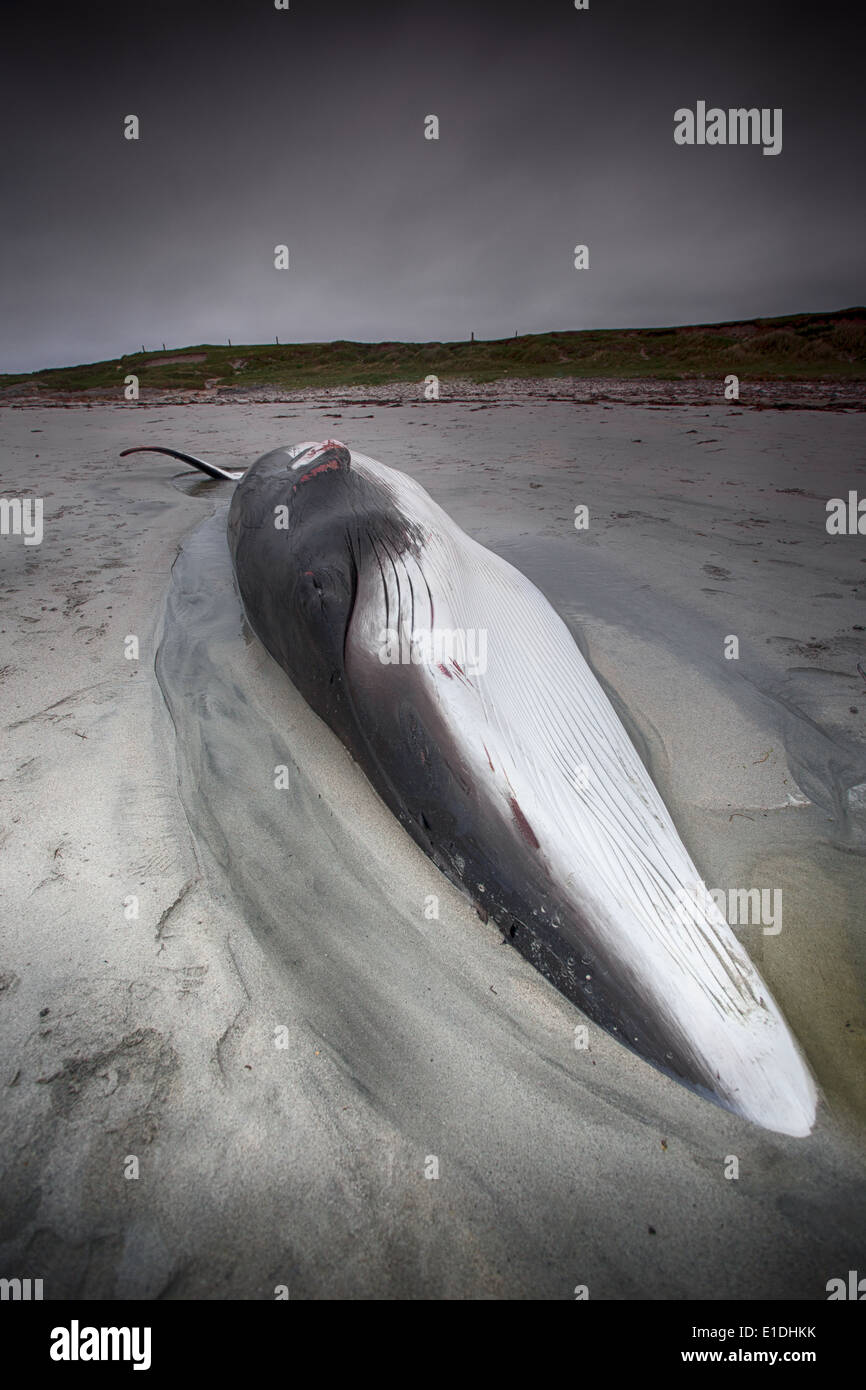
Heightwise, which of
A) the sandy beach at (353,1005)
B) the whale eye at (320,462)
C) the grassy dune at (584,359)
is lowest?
the sandy beach at (353,1005)

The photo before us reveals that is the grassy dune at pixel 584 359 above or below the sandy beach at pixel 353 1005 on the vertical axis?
above

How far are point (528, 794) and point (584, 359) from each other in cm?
2531

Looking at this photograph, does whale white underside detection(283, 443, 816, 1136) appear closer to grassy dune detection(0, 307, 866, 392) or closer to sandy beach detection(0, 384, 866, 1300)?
sandy beach detection(0, 384, 866, 1300)

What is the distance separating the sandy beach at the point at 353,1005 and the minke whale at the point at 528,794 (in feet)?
0.33

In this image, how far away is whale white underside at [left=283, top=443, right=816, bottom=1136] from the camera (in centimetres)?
118

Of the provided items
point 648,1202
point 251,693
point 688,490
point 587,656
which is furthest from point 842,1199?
point 688,490

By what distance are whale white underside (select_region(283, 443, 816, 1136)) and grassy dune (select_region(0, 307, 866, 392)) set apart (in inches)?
603

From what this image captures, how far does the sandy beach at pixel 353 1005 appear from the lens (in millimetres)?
1009

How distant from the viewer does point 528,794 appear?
1347 mm
